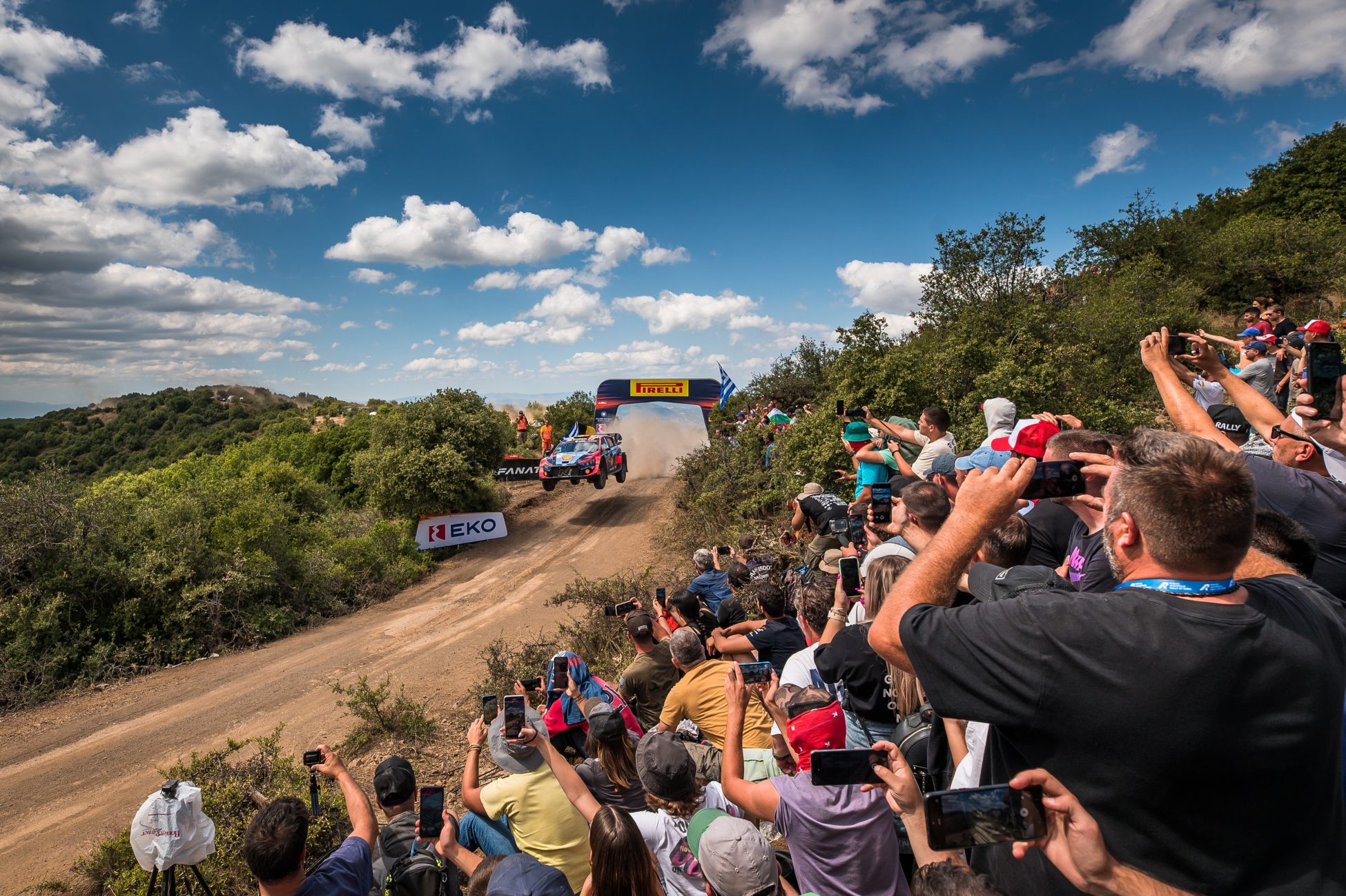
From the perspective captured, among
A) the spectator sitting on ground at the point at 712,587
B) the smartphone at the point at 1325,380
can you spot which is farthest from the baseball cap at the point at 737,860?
the spectator sitting on ground at the point at 712,587

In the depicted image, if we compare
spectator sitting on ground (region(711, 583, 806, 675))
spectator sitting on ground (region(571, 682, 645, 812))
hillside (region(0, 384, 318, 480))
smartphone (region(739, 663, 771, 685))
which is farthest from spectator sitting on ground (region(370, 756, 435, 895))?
hillside (region(0, 384, 318, 480))

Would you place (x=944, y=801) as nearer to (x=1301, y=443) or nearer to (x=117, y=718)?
(x=1301, y=443)

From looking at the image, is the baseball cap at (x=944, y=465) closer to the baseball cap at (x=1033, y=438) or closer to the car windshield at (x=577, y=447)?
the baseball cap at (x=1033, y=438)

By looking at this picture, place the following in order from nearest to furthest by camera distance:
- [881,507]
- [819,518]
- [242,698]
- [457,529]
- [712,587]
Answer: [881,507], [819,518], [712,587], [242,698], [457,529]

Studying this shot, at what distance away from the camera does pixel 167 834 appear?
3.33 metres

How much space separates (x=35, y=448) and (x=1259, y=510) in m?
66.3

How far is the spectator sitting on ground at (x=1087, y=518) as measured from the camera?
254 centimetres

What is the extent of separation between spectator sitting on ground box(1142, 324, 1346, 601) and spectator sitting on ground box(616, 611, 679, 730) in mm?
3778

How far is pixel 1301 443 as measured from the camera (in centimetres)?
309

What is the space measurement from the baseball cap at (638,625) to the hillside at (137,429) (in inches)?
1675

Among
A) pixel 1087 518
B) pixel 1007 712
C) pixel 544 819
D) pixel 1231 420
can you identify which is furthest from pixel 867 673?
pixel 1231 420

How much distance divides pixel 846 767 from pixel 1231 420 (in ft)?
17.1

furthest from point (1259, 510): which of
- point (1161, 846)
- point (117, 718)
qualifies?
point (117, 718)

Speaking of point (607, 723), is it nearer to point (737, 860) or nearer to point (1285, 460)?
point (737, 860)
